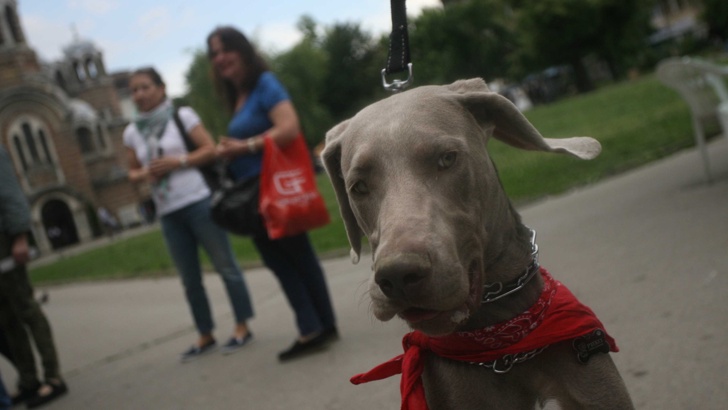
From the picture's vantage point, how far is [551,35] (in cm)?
4709

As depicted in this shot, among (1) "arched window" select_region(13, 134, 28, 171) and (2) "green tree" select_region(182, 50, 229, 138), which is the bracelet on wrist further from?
(1) "arched window" select_region(13, 134, 28, 171)

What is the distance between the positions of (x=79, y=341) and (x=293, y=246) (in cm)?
455

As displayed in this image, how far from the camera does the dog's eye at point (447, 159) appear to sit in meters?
2.27

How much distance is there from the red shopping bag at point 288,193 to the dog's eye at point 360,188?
258 centimetres

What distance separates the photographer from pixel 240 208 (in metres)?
5.15

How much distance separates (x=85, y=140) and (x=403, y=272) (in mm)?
57439

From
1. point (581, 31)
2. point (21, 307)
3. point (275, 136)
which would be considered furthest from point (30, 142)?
point (275, 136)

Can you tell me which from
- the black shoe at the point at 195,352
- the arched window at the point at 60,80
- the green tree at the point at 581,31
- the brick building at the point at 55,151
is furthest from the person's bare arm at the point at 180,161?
the arched window at the point at 60,80

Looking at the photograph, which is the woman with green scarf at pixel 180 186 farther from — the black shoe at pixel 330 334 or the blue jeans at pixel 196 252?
the black shoe at pixel 330 334

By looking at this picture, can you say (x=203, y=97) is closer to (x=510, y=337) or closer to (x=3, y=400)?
(x=3, y=400)

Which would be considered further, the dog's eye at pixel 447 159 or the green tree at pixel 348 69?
the green tree at pixel 348 69

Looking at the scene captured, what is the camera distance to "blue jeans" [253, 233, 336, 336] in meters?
5.30

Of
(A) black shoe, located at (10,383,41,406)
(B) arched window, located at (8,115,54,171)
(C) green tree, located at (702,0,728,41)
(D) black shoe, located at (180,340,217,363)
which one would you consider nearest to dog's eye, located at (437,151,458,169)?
(D) black shoe, located at (180,340,217,363)

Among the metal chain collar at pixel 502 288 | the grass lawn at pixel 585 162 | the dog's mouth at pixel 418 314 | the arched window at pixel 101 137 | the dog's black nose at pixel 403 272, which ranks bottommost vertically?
the grass lawn at pixel 585 162
